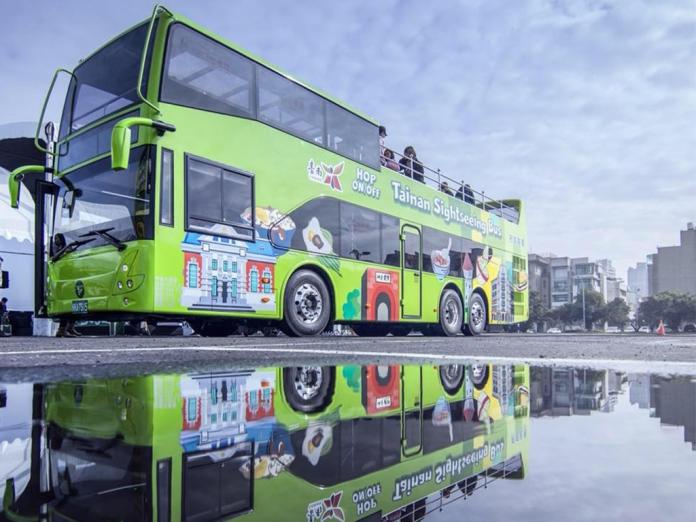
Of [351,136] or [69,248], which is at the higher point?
[351,136]

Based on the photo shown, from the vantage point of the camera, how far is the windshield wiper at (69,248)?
7.06 meters

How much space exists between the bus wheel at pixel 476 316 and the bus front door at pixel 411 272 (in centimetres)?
254

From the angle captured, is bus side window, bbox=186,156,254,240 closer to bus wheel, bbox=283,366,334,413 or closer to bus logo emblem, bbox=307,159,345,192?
bus logo emblem, bbox=307,159,345,192

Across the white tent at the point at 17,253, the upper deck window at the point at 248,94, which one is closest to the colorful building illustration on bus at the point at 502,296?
the upper deck window at the point at 248,94

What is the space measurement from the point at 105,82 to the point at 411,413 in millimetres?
7352

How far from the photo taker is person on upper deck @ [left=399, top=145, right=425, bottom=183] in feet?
36.9

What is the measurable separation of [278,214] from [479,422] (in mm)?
6729

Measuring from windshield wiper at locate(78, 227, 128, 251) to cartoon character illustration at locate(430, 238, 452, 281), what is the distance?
654cm

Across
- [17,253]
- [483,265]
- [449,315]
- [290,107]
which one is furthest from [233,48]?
[17,253]

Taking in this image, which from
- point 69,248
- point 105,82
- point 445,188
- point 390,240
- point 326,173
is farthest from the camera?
point 445,188

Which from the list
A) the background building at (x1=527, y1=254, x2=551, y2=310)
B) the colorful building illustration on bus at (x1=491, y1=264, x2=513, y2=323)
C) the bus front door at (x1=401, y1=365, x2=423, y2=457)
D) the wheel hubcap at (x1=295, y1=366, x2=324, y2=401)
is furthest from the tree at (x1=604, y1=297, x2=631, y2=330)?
the bus front door at (x1=401, y1=365, x2=423, y2=457)

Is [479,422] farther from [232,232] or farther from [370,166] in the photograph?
[370,166]

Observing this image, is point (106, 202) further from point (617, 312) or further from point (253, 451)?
point (617, 312)

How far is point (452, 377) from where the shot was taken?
8.10 feet
